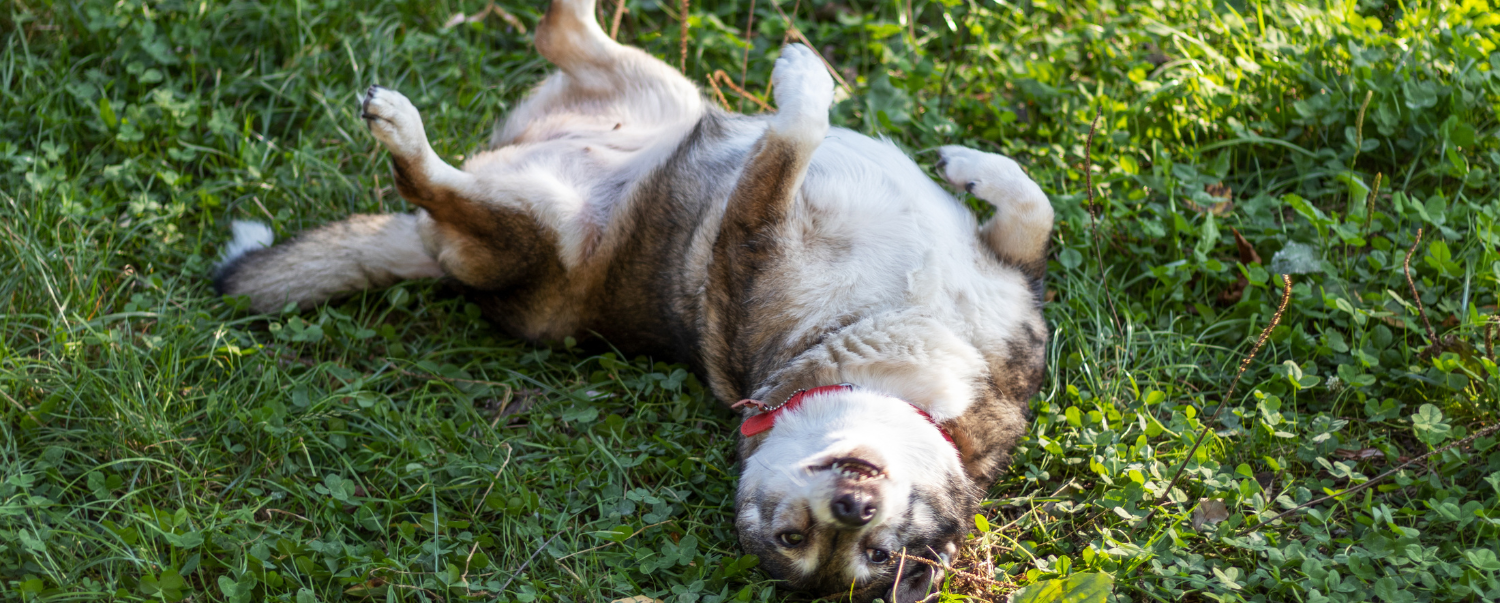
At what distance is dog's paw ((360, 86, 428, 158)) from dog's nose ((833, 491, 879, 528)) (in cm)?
192

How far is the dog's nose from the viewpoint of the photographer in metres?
2.52

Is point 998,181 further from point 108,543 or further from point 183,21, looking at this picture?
point 183,21

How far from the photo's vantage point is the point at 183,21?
4371mm

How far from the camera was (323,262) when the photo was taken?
367cm

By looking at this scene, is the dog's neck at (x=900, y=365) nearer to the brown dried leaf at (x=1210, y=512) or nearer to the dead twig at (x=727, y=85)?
the brown dried leaf at (x=1210, y=512)

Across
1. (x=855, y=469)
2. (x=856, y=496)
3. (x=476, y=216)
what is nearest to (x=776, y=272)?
(x=855, y=469)

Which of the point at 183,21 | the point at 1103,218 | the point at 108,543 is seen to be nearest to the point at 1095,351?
the point at 1103,218

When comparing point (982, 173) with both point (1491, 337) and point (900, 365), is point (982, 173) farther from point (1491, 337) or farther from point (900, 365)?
point (1491, 337)

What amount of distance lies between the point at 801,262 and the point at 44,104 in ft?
10.7

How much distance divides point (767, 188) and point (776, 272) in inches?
10.5

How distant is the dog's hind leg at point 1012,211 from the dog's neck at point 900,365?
1.46 ft

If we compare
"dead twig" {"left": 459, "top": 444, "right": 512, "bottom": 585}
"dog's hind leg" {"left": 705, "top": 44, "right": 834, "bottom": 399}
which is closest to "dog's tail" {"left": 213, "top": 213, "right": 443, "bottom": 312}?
"dead twig" {"left": 459, "top": 444, "right": 512, "bottom": 585}

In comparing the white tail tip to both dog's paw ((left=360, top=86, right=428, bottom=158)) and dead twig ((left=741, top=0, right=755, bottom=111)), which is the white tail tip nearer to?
dog's paw ((left=360, top=86, right=428, bottom=158))

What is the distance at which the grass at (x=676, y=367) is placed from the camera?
2.91 meters
